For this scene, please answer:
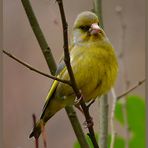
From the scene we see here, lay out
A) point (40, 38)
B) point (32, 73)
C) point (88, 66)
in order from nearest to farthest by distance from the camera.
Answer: point (40, 38), point (88, 66), point (32, 73)

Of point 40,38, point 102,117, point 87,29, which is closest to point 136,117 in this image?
point 102,117

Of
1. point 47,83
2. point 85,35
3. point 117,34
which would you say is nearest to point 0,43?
point 85,35

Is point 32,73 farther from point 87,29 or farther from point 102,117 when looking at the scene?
point 102,117

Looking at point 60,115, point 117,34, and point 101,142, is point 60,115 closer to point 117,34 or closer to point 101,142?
point 117,34

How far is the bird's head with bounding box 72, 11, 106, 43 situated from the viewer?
2.66 meters

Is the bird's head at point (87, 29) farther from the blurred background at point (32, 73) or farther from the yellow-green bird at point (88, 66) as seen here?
the blurred background at point (32, 73)

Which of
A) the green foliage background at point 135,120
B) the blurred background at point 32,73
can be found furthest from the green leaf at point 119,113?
the blurred background at point 32,73

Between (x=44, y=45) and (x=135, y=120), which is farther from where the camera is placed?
(x=135, y=120)

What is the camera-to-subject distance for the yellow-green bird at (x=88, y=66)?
2834mm

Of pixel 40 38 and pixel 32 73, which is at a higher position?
pixel 32 73

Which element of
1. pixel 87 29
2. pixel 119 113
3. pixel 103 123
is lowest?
pixel 103 123

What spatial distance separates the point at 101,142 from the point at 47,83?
3.23 meters

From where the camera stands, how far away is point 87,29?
112 inches

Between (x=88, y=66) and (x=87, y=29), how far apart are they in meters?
0.17
